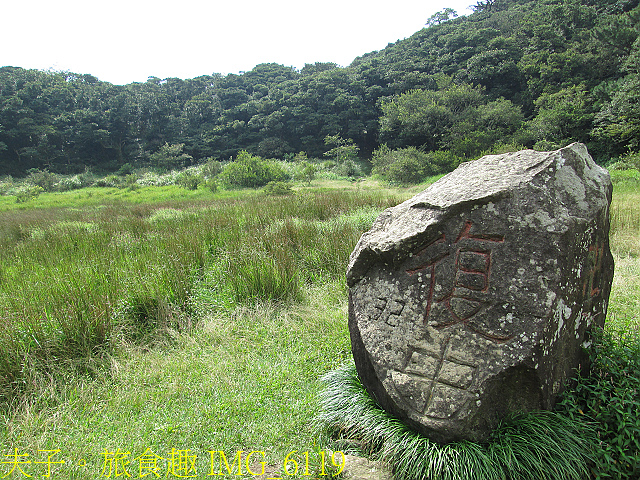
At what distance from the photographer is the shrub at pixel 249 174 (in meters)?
22.9

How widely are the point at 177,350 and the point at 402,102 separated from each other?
109 feet

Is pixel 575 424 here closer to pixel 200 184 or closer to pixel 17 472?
pixel 17 472

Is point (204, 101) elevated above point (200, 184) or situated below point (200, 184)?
above

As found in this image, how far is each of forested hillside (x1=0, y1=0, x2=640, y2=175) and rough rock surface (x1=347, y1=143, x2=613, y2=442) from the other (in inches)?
921

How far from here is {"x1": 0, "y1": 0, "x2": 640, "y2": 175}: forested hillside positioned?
75.9ft

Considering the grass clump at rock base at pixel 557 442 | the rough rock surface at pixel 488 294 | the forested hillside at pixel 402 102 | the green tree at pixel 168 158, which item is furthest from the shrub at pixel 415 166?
the green tree at pixel 168 158

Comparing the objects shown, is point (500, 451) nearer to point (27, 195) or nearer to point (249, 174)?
point (249, 174)

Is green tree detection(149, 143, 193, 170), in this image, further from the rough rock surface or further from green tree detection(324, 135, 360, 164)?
the rough rock surface

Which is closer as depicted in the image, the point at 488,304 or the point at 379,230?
the point at 488,304

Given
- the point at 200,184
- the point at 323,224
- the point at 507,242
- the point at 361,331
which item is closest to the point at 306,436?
the point at 361,331

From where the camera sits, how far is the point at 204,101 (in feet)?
155

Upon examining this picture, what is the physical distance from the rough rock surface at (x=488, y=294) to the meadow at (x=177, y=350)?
0.67 metres

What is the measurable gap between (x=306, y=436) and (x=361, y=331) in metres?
0.73

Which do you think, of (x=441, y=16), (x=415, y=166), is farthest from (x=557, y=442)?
(x=441, y=16)
